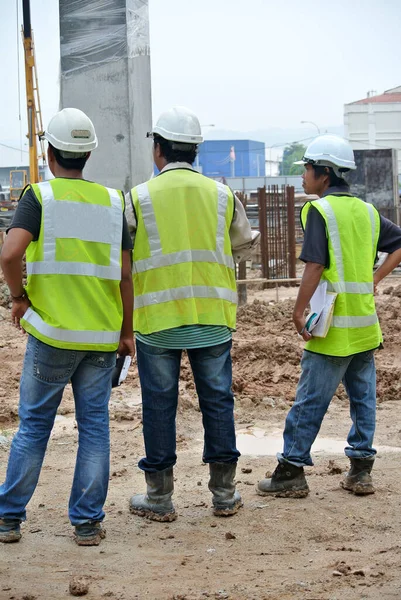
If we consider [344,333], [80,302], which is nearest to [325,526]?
[344,333]

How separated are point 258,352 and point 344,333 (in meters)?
4.74

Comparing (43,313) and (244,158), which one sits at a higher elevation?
(244,158)

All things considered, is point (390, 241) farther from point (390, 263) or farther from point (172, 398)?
point (172, 398)

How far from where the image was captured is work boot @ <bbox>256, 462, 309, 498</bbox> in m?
5.06

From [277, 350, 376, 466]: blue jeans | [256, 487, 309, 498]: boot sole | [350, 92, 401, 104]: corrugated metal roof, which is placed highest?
[350, 92, 401, 104]: corrugated metal roof

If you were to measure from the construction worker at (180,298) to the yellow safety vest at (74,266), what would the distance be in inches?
13.5

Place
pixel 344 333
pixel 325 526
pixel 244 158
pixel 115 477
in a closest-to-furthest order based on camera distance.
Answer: pixel 325 526 < pixel 344 333 < pixel 115 477 < pixel 244 158

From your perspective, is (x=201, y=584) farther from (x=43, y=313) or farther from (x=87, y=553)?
(x=43, y=313)

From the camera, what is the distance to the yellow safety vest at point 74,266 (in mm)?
4141

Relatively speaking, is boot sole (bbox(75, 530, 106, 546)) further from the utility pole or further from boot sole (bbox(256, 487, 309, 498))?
the utility pole

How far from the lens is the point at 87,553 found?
416 centimetres

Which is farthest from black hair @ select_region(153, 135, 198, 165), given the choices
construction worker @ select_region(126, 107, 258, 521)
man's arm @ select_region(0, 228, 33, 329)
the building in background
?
the building in background

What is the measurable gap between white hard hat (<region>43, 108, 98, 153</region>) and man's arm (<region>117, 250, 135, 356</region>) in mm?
540

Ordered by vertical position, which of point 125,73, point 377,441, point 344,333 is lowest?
point 377,441
